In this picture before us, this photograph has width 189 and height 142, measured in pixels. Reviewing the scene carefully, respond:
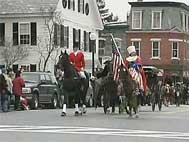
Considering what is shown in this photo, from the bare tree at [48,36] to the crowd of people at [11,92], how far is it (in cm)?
1963

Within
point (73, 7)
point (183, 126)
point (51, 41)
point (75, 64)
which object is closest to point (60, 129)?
point (183, 126)

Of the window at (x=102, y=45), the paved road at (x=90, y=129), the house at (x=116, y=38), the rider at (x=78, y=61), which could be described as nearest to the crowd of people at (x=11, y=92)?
the rider at (x=78, y=61)

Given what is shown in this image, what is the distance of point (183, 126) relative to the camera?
53.8 ft

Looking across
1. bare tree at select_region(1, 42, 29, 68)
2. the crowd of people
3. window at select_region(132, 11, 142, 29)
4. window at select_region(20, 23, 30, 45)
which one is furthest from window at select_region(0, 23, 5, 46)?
window at select_region(132, 11, 142, 29)

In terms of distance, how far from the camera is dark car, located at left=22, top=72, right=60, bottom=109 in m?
29.8

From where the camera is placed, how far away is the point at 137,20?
252 ft

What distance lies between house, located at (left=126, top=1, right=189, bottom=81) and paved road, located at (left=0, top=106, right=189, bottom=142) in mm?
57643

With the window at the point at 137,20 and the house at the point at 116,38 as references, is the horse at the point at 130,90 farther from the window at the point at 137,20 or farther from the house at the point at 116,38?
the house at the point at 116,38

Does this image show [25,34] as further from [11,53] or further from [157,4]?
[157,4]

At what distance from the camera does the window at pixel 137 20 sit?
76.7m

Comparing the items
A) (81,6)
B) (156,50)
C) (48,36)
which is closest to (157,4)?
(156,50)

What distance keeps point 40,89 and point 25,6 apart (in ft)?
67.9

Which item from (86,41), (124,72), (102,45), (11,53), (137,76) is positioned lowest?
(137,76)

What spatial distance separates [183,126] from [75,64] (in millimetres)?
4468
